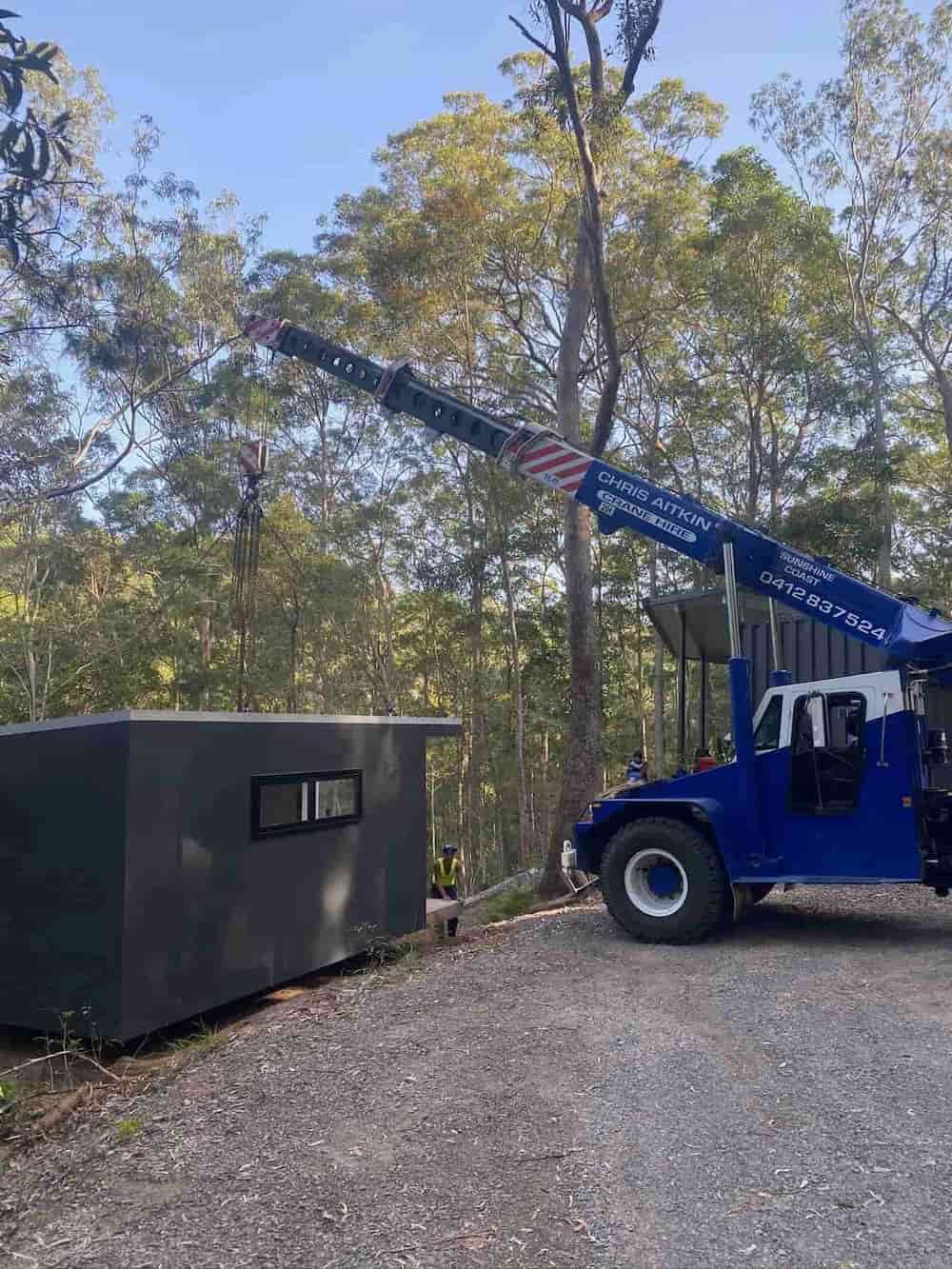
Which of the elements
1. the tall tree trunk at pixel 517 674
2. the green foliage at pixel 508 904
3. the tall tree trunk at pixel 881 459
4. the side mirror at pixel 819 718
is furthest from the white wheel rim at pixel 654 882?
the tall tree trunk at pixel 517 674

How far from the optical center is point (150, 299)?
17.5 meters

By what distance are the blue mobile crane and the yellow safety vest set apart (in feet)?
15.4

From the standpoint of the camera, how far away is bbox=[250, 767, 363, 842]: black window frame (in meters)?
7.13

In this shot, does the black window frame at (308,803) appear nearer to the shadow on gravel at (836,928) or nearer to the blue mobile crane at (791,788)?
the blue mobile crane at (791,788)

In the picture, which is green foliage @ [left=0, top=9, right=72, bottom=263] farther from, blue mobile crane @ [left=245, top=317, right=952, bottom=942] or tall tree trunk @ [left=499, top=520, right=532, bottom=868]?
tall tree trunk @ [left=499, top=520, right=532, bottom=868]

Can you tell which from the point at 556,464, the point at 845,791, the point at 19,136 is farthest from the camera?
the point at 556,464

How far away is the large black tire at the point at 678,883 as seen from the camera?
7.11 m

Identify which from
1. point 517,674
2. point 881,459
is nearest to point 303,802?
point 881,459

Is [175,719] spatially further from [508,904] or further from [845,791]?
[508,904]

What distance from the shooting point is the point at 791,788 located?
7082 millimetres

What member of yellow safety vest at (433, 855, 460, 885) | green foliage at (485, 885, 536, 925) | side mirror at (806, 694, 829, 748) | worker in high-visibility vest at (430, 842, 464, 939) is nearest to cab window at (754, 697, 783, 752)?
side mirror at (806, 694, 829, 748)

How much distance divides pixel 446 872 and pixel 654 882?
18.0 feet

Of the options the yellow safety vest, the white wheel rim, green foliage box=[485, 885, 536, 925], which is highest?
the white wheel rim

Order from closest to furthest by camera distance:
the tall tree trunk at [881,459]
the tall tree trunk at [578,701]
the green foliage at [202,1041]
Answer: the green foliage at [202,1041] → the tall tree trunk at [578,701] → the tall tree trunk at [881,459]
